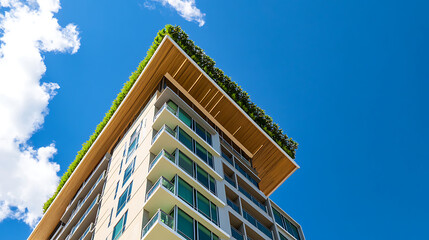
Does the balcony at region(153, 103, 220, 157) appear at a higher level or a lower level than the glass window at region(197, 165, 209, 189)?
higher

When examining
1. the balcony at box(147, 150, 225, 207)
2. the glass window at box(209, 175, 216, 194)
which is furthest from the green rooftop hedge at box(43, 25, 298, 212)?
the balcony at box(147, 150, 225, 207)

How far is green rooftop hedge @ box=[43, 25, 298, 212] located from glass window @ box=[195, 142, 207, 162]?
8.85 m

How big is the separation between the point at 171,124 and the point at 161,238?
10.4 metres

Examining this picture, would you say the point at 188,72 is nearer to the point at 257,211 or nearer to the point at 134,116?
the point at 134,116

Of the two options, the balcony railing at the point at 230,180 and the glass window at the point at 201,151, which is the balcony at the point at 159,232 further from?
the balcony railing at the point at 230,180

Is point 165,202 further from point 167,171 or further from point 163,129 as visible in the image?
point 163,129

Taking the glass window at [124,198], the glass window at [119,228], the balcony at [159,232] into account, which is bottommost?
the glass window at [119,228]

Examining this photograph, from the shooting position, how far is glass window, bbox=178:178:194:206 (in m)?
23.5

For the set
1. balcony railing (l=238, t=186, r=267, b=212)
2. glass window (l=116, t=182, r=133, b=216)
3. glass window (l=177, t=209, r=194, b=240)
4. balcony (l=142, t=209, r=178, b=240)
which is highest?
balcony railing (l=238, t=186, r=267, b=212)

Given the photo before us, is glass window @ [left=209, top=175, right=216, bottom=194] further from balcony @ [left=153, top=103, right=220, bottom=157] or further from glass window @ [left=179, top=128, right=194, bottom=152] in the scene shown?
balcony @ [left=153, top=103, right=220, bottom=157]

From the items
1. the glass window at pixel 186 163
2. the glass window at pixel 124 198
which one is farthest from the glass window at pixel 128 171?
the glass window at pixel 186 163

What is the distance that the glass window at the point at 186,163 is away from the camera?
85.4 feet

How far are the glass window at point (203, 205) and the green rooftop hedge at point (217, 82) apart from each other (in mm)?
14137

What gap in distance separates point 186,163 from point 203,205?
130 inches
